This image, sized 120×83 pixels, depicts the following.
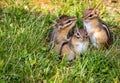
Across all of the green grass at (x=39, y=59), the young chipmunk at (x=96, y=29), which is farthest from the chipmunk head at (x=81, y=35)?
the young chipmunk at (x=96, y=29)

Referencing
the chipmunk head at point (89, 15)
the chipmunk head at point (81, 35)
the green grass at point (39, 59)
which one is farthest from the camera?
the chipmunk head at point (89, 15)

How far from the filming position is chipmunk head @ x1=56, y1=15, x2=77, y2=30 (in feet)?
22.5

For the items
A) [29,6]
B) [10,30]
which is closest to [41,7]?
[29,6]

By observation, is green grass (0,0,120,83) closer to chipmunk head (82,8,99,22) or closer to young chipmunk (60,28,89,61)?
young chipmunk (60,28,89,61)

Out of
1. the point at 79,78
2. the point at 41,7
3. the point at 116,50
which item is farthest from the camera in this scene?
the point at 41,7

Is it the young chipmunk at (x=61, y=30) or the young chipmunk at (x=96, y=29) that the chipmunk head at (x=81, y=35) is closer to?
the young chipmunk at (x=61, y=30)

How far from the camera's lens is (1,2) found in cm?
805

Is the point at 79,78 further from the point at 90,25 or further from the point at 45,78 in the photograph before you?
the point at 90,25

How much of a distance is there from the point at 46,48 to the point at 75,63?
0.50 m

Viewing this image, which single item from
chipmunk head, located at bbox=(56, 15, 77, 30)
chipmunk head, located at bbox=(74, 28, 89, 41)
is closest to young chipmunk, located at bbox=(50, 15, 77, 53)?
chipmunk head, located at bbox=(56, 15, 77, 30)

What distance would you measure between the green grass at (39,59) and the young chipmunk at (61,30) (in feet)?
0.49

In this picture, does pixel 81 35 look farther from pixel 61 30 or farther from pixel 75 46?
pixel 61 30

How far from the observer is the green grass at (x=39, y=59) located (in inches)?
238

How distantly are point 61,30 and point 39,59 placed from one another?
0.79m
